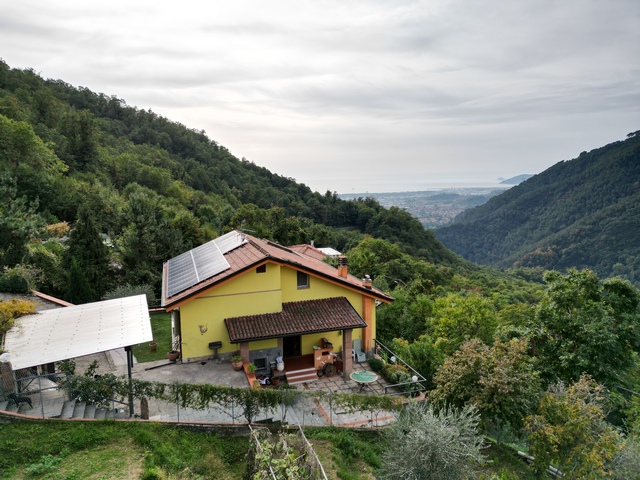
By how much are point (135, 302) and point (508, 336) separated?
59.4ft

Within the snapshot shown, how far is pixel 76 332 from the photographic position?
12.8m

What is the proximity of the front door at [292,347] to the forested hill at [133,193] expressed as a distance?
13.7 m

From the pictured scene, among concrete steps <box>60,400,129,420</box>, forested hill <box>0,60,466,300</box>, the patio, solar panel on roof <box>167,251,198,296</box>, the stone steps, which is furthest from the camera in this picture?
forested hill <box>0,60,466,300</box>

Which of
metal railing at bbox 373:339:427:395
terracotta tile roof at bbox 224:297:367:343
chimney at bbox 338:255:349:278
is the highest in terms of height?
chimney at bbox 338:255:349:278

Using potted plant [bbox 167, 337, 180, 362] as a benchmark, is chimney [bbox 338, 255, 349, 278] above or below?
above

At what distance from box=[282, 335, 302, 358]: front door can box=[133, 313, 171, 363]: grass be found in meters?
5.45

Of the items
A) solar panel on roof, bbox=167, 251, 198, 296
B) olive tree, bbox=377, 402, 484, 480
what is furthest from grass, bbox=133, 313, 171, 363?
olive tree, bbox=377, 402, 484, 480

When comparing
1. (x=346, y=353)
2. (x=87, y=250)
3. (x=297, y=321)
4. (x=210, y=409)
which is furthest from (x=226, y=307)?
(x=87, y=250)

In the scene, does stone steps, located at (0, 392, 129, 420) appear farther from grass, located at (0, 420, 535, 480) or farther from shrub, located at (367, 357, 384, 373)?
shrub, located at (367, 357, 384, 373)

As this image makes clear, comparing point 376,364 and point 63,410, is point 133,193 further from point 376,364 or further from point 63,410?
point 376,364

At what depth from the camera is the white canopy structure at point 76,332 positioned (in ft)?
37.7

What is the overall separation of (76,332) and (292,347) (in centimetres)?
912

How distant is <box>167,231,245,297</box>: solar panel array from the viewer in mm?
18186

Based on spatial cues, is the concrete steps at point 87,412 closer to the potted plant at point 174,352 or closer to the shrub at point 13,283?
the potted plant at point 174,352
